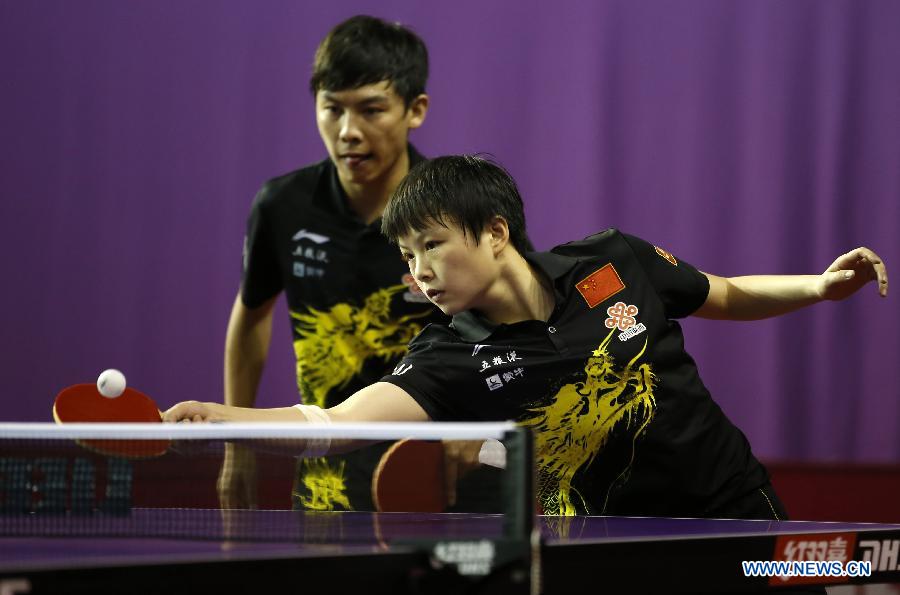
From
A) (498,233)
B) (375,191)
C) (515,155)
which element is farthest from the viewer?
(515,155)

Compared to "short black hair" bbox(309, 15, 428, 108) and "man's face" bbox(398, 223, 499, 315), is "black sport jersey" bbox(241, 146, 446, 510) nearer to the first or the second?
"short black hair" bbox(309, 15, 428, 108)

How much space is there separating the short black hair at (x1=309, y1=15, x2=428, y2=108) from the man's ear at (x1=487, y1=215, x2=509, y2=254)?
953 mm

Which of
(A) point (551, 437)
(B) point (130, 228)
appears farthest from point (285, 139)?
(A) point (551, 437)

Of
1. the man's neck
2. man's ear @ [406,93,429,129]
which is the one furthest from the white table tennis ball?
man's ear @ [406,93,429,129]

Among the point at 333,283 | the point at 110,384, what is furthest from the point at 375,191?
the point at 110,384

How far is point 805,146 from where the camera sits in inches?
199

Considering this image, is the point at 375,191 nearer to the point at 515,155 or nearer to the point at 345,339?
the point at 345,339

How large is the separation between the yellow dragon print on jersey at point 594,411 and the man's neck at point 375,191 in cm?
113

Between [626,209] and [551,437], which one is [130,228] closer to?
[626,209]

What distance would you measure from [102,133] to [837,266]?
370cm

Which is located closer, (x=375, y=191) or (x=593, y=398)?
(x=593, y=398)

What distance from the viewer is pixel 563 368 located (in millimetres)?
2609

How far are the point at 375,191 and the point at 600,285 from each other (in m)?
1.05

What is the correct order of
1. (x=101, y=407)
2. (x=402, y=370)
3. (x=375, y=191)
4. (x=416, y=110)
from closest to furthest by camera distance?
(x=101, y=407)
(x=402, y=370)
(x=375, y=191)
(x=416, y=110)
